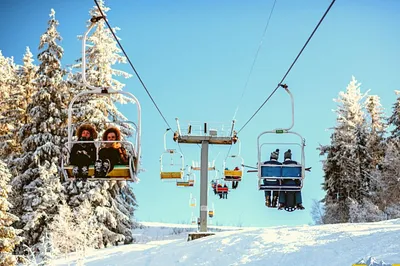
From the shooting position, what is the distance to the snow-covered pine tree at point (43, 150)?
26359mm

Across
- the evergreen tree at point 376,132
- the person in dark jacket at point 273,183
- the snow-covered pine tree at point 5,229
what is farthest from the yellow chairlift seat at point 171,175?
the evergreen tree at point 376,132

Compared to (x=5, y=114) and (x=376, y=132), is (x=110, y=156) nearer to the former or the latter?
(x=5, y=114)

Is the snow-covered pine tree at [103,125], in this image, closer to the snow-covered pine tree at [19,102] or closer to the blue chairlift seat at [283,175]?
the snow-covered pine tree at [19,102]

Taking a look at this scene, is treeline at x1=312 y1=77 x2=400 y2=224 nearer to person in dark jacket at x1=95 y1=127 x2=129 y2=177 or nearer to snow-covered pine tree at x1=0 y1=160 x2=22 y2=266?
snow-covered pine tree at x1=0 y1=160 x2=22 y2=266

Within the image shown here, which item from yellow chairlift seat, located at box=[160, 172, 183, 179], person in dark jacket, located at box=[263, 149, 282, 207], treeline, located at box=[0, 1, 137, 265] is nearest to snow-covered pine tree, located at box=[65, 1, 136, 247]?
treeline, located at box=[0, 1, 137, 265]

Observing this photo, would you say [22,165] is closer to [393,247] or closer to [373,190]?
[393,247]

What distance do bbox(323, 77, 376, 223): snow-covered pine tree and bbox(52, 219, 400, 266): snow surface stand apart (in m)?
17.7

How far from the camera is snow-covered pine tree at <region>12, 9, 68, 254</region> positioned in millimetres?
26359

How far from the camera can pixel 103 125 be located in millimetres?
27156

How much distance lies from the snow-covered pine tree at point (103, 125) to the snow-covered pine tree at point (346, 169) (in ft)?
51.6

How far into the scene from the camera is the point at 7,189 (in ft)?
76.0

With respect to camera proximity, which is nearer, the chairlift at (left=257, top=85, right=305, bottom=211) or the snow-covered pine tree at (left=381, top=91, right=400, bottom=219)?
the chairlift at (left=257, top=85, right=305, bottom=211)

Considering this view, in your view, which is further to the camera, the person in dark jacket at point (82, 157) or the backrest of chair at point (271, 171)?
the backrest of chair at point (271, 171)

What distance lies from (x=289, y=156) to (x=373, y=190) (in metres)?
26.4
